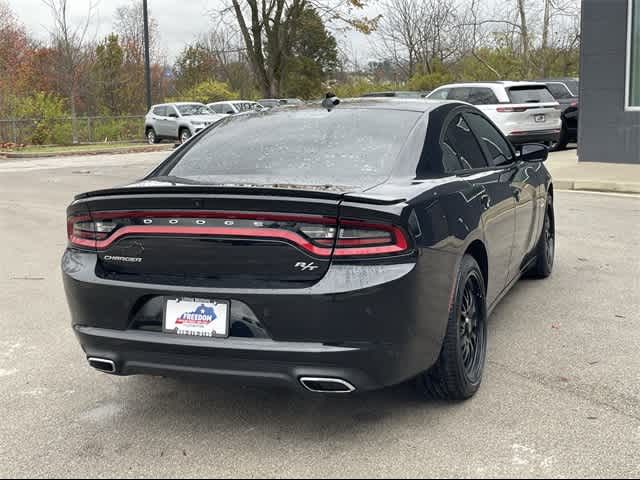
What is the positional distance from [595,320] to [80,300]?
3.50 metres

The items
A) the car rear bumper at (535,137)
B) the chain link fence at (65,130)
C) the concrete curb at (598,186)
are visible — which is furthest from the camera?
the chain link fence at (65,130)

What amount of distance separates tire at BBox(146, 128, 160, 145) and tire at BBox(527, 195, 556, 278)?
2801 cm

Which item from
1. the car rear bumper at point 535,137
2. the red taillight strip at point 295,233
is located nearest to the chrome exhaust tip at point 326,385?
the red taillight strip at point 295,233

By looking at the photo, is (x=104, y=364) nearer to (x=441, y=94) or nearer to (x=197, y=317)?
(x=197, y=317)

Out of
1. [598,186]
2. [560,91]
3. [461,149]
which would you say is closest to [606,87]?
[598,186]

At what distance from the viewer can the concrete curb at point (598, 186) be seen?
12.6 metres

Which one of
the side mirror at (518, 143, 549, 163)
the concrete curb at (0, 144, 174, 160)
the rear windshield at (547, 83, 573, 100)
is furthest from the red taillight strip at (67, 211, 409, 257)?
the concrete curb at (0, 144, 174, 160)

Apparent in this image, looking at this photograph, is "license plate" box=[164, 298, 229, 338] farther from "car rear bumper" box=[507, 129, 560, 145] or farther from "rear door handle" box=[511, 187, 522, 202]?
"car rear bumper" box=[507, 129, 560, 145]

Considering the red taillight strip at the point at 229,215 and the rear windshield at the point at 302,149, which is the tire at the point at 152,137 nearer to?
the rear windshield at the point at 302,149

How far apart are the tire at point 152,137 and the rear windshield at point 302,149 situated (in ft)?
95.8

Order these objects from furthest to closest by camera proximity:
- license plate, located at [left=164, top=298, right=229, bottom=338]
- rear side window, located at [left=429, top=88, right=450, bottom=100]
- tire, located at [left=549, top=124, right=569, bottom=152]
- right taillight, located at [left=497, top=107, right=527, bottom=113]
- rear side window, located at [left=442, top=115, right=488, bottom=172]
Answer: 1. tire, located at [left=549, top=124, right=569, bottom=152]
2. rear side window, located at [left=429, top=88, right=450, bottom=100]
3. right taillight, located at [left=497, top=107, right=527, bottom=113]
4. rear side window, located at [left=442, top=115, right=488, bottom=172]
5. license plate, located at [left=164, top=298, right=229, bottom=338]

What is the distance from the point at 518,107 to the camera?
1727 centimetres

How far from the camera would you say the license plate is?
3.38 meters

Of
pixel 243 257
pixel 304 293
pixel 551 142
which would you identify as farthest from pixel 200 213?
pixel 551 142
